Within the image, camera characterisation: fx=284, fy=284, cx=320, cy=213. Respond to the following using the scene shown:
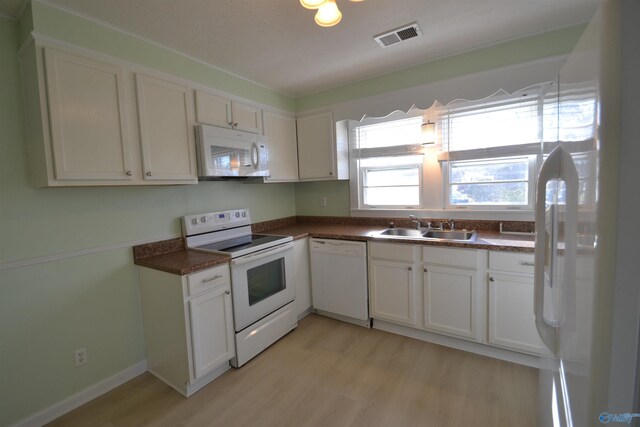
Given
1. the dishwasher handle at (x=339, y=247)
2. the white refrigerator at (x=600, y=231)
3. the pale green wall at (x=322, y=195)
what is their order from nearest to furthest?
the white refrigerator at (x=600, y=231), the dishwasher handle at (x=339, y=247), the pale green wall at (x=322, y=195)

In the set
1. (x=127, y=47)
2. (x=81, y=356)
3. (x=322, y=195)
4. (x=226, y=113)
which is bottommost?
(x=81, y=356)

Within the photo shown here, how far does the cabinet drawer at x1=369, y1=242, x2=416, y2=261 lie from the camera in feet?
8.23

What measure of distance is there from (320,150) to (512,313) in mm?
2399

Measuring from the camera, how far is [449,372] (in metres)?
2.13

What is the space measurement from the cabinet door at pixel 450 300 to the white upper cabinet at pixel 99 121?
2.22m

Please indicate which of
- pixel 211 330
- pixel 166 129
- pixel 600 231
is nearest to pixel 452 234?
pixel 211 330

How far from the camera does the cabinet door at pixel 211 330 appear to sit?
1.96m

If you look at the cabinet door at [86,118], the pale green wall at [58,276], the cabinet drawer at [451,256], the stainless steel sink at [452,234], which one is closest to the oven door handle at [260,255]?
the pale green wall at [58,276]

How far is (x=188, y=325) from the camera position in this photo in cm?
192

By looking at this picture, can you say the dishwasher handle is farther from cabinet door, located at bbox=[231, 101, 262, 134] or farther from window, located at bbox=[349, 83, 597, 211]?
cabinet door, located at bbox=[231, 101, 262, 134]

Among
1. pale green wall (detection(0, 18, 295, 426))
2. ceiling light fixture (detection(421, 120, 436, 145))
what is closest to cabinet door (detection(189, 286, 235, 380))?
pale green wall (detection(0, 18, 295, 426))

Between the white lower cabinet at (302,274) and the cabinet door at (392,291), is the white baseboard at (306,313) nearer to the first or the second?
the white lower cabinet at (302,274)

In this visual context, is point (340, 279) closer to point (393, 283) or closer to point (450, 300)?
point (393, 283)

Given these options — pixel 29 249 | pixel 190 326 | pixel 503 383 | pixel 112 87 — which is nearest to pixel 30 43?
pixel 112 87
